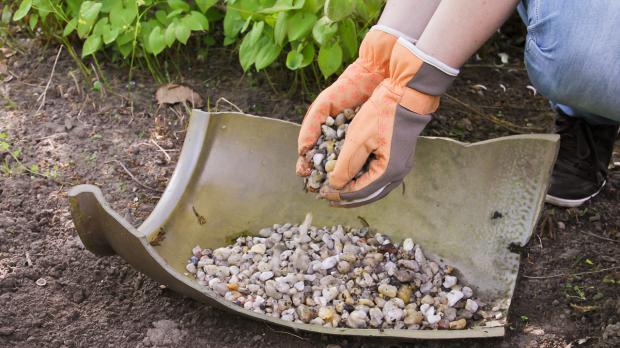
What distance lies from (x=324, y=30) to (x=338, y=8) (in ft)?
0.34

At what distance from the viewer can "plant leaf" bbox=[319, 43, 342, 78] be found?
5.45ft

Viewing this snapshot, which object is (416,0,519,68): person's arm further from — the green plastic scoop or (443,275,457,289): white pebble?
(443,275,457,289): white pebble

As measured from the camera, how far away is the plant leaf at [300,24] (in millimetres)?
1644

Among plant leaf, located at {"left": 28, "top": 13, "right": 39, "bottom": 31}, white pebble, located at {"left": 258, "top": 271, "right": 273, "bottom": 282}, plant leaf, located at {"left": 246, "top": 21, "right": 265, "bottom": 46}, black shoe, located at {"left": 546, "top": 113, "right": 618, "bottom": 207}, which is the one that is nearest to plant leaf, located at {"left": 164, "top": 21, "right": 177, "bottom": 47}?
plant leaf, located at {"left": 246, "top": 21, "right": 265, "bottom": 46}

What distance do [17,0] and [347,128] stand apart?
129 cm

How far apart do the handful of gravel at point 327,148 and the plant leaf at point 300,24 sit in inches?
14.5

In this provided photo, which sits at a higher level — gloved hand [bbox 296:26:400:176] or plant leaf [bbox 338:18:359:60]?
gloved hand [bbox 296:26:400:176]

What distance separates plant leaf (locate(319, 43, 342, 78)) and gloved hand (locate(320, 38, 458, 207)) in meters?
0.40

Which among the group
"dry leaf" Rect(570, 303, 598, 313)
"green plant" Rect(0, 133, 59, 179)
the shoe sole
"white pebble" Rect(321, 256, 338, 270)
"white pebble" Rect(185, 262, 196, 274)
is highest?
"dry leaf" Rect(570, 303, 598, 313)

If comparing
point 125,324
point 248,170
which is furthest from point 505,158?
point 125,324

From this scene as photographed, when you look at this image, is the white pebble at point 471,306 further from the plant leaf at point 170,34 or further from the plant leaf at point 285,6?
the plant leaf at point 170,34

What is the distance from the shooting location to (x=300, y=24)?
1.65m

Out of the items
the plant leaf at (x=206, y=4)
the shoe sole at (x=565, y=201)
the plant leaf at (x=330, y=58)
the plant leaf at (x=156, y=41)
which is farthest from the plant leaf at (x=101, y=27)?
the shoe sole at (x=565, y=201)

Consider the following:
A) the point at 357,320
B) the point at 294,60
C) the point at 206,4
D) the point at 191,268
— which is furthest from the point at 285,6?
the point at 357,320
